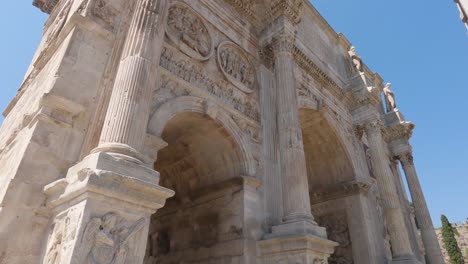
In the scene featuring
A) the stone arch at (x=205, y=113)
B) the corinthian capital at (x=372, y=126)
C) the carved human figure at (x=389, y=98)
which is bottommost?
the stone arch at (x=205, y=113)

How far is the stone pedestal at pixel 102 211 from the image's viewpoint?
13.0 ft

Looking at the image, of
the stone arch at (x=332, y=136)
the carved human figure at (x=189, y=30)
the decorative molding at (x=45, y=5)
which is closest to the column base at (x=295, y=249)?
the carved human figure at (x=189, y=30)

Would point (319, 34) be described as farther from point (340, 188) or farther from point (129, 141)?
point (129, 141)

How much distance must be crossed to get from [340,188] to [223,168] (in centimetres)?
688

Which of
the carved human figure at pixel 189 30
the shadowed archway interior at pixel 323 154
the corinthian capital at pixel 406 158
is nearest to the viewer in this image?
the carved human figure at pixel 189 30

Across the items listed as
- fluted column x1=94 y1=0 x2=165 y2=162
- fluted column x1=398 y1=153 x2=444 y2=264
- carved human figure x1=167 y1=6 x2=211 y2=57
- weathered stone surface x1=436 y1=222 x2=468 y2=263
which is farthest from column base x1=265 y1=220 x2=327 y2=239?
weathered stone surface x1=436 y1=222 x2=468 y2=263

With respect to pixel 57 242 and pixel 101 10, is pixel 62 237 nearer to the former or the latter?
pixel 57 242

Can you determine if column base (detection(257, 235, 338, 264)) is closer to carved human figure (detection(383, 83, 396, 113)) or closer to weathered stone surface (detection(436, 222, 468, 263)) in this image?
carved human figure (detection(383, 83, 396, 113))

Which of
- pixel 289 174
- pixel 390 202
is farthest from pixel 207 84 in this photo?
pixel 390 202

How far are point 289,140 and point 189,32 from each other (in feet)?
13.3

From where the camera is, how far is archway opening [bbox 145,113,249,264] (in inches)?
324

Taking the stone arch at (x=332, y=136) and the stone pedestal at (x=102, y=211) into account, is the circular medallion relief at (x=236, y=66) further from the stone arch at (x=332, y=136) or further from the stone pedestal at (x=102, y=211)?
the stone pedestal at (x=102, y=211)

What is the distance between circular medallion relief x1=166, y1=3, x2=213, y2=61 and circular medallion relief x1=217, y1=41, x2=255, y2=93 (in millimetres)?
564

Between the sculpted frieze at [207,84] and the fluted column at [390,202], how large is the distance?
6845mm
